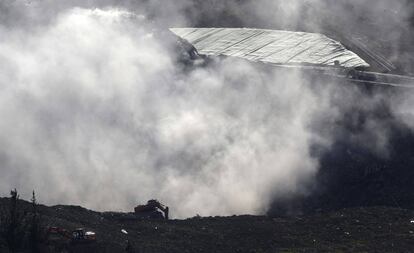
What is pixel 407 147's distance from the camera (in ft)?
191

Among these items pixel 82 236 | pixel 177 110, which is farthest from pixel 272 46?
pixel 82 236

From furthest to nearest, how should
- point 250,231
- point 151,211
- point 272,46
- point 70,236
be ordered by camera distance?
point 272,46
point 151,211
point 250,231
point 70,236

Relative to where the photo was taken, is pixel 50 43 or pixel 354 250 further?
pixel 50 43

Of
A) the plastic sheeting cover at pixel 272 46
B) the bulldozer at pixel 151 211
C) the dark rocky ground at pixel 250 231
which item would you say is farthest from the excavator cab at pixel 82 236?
the plastic sheeting cover at pixel 272 46

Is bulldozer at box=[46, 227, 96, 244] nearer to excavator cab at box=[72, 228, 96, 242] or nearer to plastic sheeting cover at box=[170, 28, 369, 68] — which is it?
excavator cab at box=[72, 228, 96, 242]

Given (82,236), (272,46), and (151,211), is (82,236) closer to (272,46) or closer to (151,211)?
(151,211)

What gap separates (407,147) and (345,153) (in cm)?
491

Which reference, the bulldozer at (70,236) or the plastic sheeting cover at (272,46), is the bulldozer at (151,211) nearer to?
the bulldozer at (70,236)

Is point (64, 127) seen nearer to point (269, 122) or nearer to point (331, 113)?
point (269, 122)

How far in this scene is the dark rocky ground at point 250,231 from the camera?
4066 cm

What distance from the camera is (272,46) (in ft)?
266

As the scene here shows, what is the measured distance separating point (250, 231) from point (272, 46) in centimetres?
4029

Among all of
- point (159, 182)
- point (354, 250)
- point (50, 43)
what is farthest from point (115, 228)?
point (50, 43)

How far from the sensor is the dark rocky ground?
133 ft
